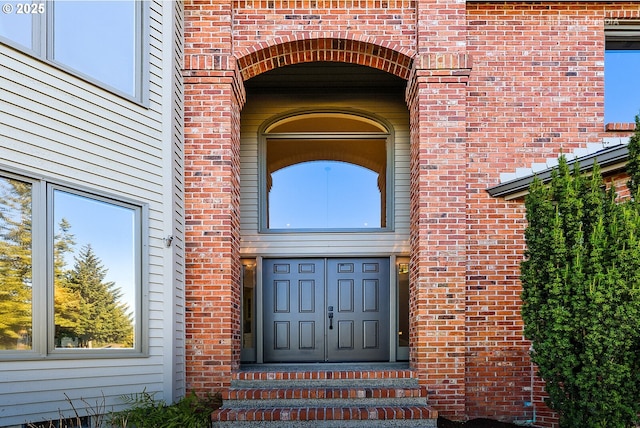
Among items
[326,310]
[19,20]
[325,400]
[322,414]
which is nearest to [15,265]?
[19,20]

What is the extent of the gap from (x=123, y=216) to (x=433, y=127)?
3600 millimetres

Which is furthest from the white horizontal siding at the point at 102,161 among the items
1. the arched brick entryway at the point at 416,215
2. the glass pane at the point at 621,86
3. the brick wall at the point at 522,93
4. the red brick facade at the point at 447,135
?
the glass pane at the point at 621,86

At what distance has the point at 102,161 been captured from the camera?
182 inches

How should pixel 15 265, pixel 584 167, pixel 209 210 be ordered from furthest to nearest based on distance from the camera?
pixel 209 210, pixel 584 167, pixel 15 265

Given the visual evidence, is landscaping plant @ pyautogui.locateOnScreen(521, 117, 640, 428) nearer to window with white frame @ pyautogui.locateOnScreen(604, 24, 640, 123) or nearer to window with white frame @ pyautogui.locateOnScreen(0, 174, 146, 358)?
window with white frame @ pyautogui.locateOnScreen(604, 24, 640, 123)

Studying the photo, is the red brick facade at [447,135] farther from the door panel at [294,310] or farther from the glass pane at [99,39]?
the door panel at [294,310]

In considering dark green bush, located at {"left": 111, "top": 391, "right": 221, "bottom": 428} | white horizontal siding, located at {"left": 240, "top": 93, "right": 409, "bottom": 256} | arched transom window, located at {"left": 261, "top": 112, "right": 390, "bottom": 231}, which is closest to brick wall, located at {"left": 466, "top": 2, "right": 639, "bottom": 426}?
white horizontal siding, located at {"left": 240, "top": 93, "right": 409, "bottom": 256}

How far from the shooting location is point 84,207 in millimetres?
4492

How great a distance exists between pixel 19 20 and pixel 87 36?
24.7 inches

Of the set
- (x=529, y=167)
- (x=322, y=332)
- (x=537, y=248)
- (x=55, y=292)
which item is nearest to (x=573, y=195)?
(x=537, y=248)

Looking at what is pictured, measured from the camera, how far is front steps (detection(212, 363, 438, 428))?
4871 mm

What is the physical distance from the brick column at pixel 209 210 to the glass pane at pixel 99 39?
820mm

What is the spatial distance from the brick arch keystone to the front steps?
3.71m

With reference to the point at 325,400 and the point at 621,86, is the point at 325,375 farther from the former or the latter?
the point at 621,86
